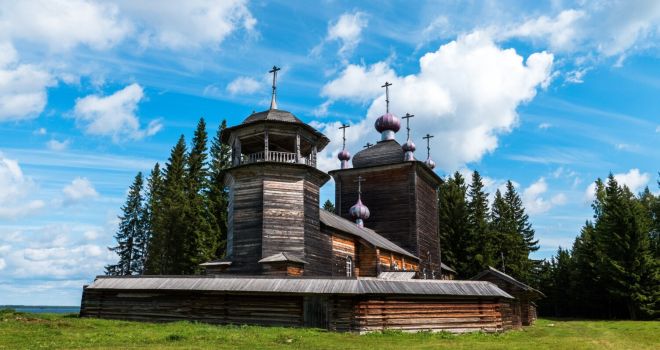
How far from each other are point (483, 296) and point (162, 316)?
13757 mm

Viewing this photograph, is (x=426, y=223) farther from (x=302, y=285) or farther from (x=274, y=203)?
(x=302, y=285)

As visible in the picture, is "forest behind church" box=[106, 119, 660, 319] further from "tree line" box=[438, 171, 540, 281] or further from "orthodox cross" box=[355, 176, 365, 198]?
"orthodox cross" box=[355, 176, 365, 198]

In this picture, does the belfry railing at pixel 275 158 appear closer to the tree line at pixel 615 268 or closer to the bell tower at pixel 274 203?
the bell tower at pixel 274 203

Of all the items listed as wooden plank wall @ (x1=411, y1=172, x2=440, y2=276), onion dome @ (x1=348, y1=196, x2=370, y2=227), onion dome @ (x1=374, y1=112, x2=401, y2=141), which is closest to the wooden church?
wooden plank wall @ (x1=411, y1=172, x2=440, y2=276)

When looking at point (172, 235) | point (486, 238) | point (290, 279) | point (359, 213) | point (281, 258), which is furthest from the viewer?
point (486, 238)

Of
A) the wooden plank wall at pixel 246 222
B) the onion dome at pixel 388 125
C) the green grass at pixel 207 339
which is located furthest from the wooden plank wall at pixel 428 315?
the onion dome at pixel 388 125

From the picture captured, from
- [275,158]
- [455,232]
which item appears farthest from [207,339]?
[455,232]

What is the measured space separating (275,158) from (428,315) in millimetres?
11213

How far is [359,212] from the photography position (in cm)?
3997

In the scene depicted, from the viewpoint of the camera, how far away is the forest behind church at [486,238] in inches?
1681

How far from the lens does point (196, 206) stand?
4394cm

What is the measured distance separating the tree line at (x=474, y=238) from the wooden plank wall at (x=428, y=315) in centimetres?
3182

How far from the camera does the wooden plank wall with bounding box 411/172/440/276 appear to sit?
40.4 metres

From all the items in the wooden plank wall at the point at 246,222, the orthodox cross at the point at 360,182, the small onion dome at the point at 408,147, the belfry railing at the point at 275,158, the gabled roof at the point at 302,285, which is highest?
the small onion dome at the point at 408,147
